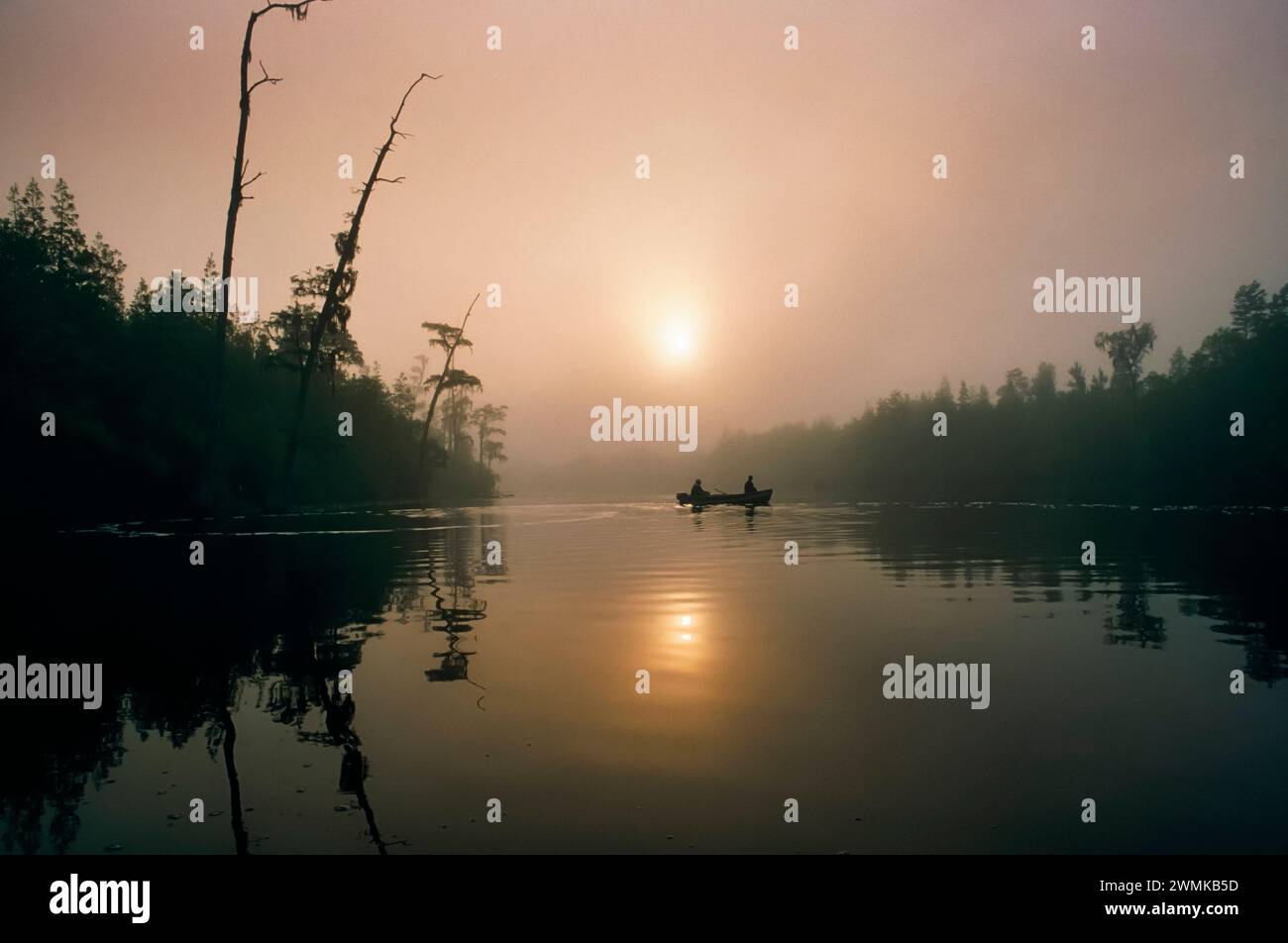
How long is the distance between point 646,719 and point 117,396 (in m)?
51.4

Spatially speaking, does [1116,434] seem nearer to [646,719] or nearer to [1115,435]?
[1115,435]

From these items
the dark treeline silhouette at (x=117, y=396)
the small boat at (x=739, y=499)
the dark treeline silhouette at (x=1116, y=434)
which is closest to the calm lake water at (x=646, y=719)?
the dark treeline silhouette at (x=117, y=396)

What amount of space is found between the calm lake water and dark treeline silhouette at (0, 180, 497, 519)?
30.7 metres

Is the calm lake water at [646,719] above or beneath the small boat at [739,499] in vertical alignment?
beneath

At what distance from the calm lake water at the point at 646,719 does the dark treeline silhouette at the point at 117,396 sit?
30684 mm

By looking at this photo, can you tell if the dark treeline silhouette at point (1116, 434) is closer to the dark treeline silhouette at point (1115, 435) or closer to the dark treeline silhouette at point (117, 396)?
the dark treeline silhouette at point (1115, 435)

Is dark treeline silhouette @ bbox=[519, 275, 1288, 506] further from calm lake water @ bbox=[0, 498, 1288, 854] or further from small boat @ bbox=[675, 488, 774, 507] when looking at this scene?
calm lake water @ bbox=[0, 498, 1288, 854]

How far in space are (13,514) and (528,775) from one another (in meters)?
49.1

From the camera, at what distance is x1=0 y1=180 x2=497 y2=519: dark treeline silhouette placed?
4447 centimetres

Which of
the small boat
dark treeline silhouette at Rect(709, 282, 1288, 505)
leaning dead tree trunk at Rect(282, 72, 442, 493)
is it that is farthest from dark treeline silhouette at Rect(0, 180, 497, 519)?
dark treeline silhouette at Rect(709, 282, 1288, 505)

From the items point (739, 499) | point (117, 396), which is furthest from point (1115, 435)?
point (117, 396)

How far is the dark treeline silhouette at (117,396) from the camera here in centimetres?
4447
